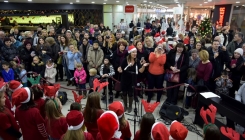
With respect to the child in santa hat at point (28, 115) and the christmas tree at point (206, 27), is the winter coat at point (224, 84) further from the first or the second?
the christmas tree at point (206, 27)

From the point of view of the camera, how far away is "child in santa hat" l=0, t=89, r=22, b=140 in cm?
250

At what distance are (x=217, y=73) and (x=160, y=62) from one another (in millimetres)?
1439

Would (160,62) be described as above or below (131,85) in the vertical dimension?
above

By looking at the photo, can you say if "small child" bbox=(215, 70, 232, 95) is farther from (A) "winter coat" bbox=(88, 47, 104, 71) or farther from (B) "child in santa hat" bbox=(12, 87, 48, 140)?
(B) "child in santa hat" bbox=(12, 87, 48, 140)

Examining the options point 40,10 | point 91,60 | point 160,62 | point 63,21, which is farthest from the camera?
point 63,21

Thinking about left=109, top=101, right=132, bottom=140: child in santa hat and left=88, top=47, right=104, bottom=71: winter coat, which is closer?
left=109, top=101, right=132, bottom=140: child in santa hat

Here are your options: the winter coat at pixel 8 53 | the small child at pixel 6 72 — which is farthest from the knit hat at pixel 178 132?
the winter coat at pixel 8 53

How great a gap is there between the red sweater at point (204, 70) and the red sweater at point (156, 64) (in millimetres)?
839

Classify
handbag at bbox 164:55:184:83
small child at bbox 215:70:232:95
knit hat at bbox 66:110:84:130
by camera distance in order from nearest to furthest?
knit hat at bbox 66:110:84:130 < small child at bbox 215:70:232:95 < handbag at bbox 164:55:184:83

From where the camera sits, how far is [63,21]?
16.2 metres

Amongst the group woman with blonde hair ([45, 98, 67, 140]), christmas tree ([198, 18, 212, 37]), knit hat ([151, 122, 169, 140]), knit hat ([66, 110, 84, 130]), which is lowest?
woman with blonde hair ([45, 98, 67, 140])

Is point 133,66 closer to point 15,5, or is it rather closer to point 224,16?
point 15,5

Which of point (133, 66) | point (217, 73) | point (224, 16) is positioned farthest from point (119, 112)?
point (224, 16)

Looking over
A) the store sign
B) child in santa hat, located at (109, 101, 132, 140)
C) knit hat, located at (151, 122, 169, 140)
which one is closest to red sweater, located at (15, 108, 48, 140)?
child in santa hat, located at (109, 101, 132, 140)
